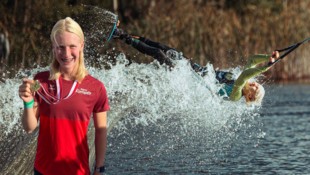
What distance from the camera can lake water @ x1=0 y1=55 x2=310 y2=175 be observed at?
10.5m

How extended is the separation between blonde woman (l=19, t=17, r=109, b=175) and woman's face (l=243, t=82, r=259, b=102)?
19.4ft

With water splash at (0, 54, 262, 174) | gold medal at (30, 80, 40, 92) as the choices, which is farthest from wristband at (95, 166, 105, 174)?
water splash at (0, 54, 262, 174)

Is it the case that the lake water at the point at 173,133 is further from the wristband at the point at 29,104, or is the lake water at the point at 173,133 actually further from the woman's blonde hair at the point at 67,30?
the wristband at the point at 29,104

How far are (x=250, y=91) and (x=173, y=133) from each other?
338 centimetres

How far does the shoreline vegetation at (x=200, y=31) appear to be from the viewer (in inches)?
909

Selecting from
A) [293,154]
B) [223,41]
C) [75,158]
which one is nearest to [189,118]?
[293,154]

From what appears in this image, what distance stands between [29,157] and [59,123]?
4.43 metres

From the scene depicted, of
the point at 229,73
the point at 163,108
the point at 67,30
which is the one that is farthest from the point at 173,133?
the point at 67,30

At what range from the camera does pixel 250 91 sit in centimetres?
1028

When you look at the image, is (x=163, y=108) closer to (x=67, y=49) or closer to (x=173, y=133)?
(x=173, y=133)

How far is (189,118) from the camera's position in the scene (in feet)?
41.7

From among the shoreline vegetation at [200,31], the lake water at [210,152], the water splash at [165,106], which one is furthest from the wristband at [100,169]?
the shoreline vegetation at [200,31]

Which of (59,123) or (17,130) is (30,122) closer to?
(59,123)

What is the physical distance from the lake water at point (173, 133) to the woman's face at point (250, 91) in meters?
0.81
